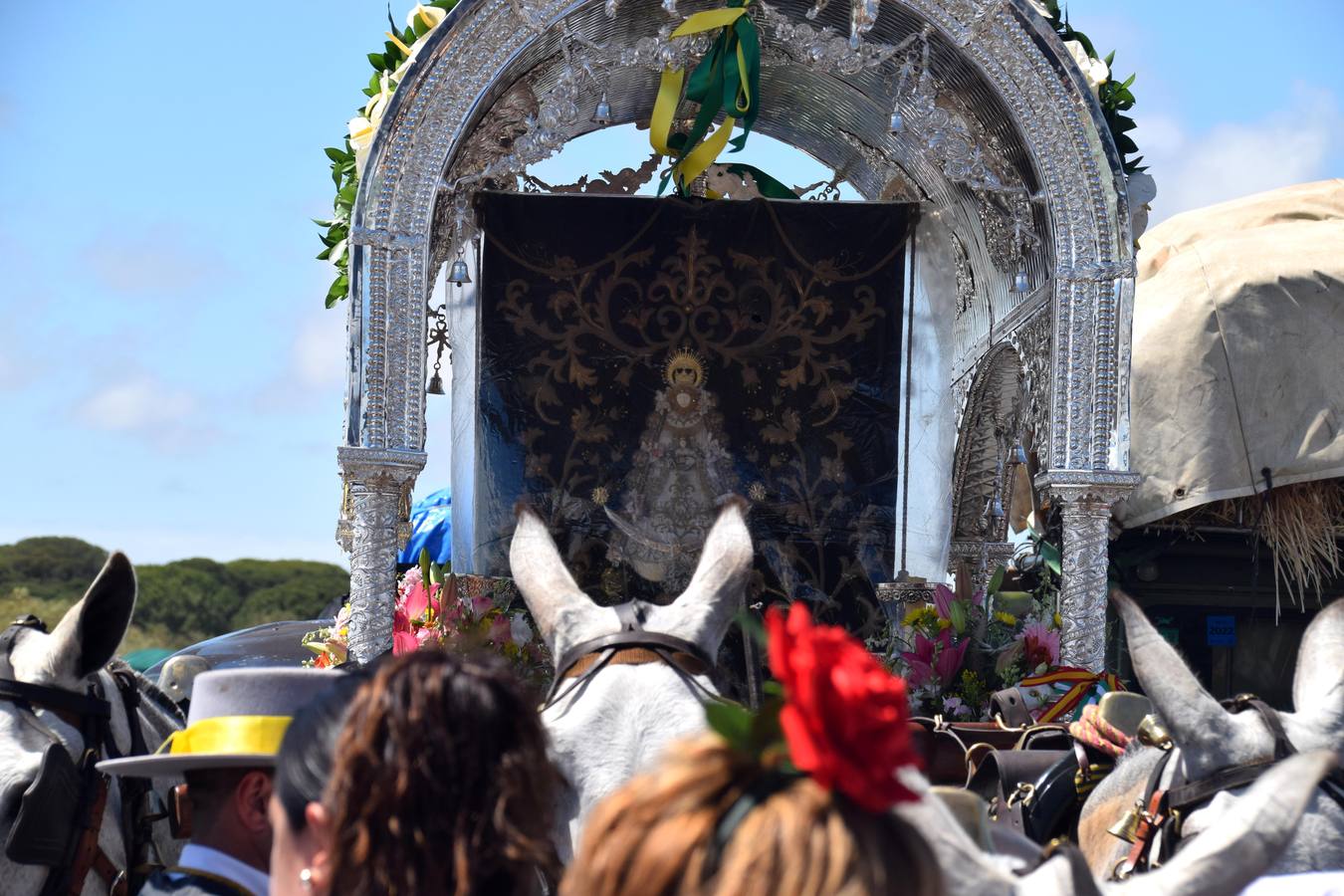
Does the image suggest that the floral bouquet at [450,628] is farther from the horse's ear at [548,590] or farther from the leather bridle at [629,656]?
the leather bridle at [629,656]

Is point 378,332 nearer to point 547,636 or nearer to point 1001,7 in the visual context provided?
point 1001,7

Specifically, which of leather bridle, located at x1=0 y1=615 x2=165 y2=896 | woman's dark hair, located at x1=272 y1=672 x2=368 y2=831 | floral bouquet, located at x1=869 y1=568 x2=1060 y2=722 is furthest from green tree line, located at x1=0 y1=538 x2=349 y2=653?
woman's dark hair, located at x1=272 y1=672 x2=368 y2=831

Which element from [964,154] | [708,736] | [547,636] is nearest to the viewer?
[708,736]

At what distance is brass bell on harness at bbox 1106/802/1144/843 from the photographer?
2828mm

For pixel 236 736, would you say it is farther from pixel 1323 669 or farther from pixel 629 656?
pixel 1323 669

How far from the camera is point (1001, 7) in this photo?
6.35 m

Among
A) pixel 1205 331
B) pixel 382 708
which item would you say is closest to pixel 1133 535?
pixel 1205 331

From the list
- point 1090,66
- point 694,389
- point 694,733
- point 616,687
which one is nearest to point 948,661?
point 694,389

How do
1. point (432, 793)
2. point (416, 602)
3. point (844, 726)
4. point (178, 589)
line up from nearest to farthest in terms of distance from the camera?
1. point (844, 726)
2. point (432, 793)
3. point (416, 602)
4. point (178, 589)

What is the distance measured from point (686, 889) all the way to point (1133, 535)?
27.2 ft

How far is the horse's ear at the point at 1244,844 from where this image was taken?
1.77 m

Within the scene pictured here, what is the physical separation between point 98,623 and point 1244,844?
2.77 metres

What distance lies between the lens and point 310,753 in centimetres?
188

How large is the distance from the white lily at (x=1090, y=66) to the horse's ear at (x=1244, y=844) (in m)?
5.10
